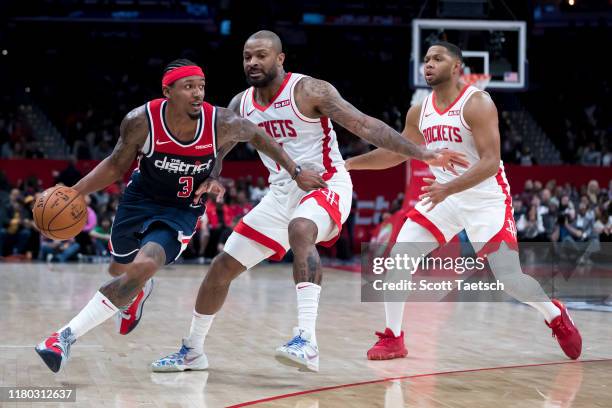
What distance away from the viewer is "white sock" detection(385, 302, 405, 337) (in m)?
6.45

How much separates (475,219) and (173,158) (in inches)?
88.3

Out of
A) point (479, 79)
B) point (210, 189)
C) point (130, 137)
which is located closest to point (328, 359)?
point (210, 189)

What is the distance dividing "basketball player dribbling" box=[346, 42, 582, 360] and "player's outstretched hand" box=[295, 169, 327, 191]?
87 centimetres

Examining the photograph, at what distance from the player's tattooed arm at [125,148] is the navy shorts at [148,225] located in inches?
11.1

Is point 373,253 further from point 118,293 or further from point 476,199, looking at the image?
point 118,293

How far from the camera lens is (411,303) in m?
10.4

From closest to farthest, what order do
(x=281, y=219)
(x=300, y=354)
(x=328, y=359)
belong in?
(x=300, y=354)
(x=281, y=219)
(x=328, y=359)

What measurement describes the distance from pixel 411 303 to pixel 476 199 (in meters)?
4.03

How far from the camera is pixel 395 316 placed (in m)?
6.46

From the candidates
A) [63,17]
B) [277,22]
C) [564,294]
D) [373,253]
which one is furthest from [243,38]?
[564,294]

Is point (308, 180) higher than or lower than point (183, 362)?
higher

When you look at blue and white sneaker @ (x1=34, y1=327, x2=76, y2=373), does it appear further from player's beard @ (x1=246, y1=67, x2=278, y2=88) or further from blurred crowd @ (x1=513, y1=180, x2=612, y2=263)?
blurred crowd @ (x1=513, y1=180, x2=612, y2=263)

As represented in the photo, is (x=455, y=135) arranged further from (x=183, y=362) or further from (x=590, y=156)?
(x=590, y=156)

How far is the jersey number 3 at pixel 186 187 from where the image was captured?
561 centimetres
